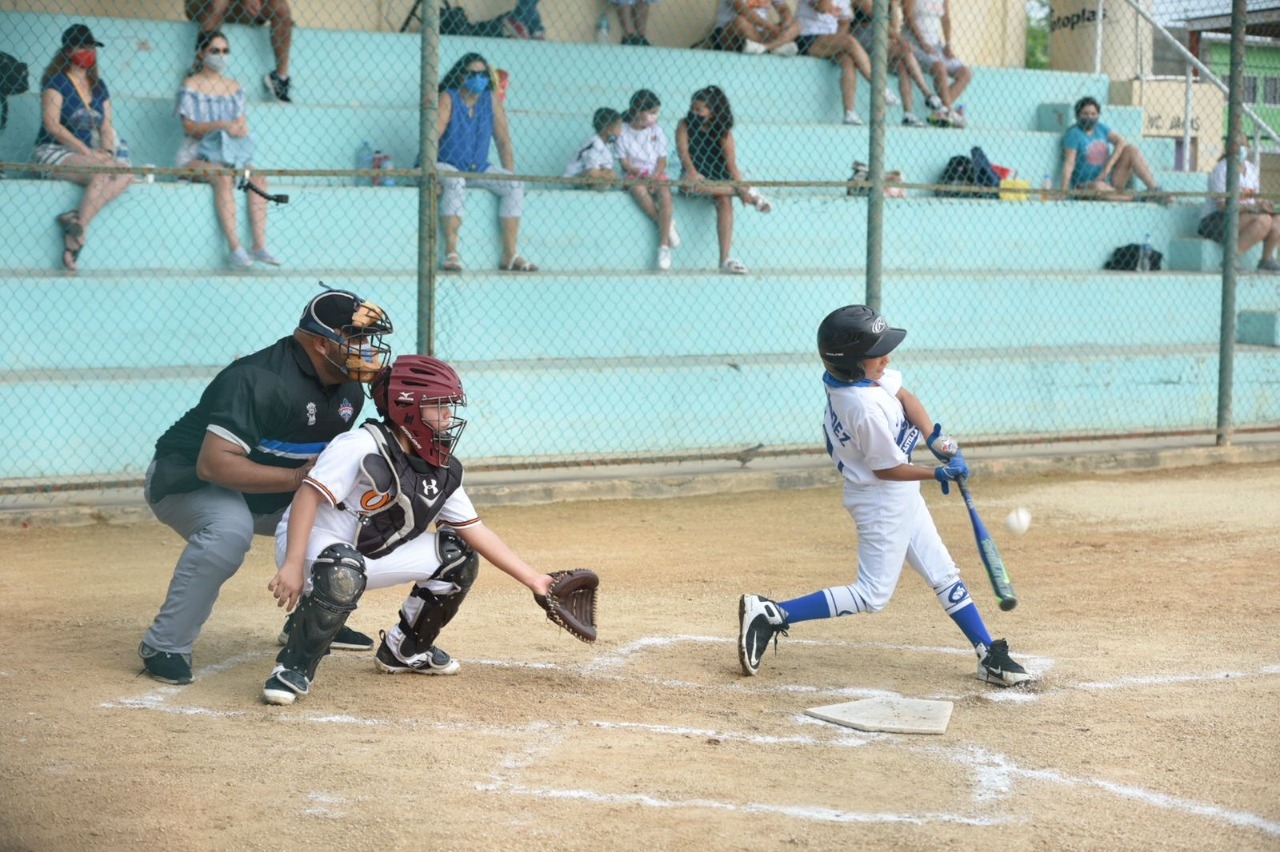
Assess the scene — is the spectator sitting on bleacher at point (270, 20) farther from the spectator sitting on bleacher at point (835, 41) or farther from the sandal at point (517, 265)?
the spectator sitting on bleacher at point (835, 41)

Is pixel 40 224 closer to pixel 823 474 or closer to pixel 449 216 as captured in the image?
pixel 449 216

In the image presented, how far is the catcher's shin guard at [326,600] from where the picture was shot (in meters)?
4.96

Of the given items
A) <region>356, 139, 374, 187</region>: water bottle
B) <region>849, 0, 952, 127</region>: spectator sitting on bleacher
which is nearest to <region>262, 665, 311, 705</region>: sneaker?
<region>356, 139, 374, 187</region>: water bottle

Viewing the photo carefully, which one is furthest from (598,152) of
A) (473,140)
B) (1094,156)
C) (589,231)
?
(1094,156)

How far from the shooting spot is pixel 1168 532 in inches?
340

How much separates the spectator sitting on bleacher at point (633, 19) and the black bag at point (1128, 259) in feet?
15.9

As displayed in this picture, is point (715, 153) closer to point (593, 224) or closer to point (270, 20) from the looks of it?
point (593, 224)

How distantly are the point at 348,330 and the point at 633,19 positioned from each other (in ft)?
32.2

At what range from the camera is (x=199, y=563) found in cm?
534

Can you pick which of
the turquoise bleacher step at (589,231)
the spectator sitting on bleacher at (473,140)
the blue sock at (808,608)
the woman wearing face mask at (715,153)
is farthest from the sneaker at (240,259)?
the blue sock at (808,608)

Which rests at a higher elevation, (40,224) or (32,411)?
(40,224)

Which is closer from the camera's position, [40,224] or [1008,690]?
[1008,690]

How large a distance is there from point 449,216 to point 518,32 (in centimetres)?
346

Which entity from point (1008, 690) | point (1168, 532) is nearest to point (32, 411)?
point (1008, 690)
